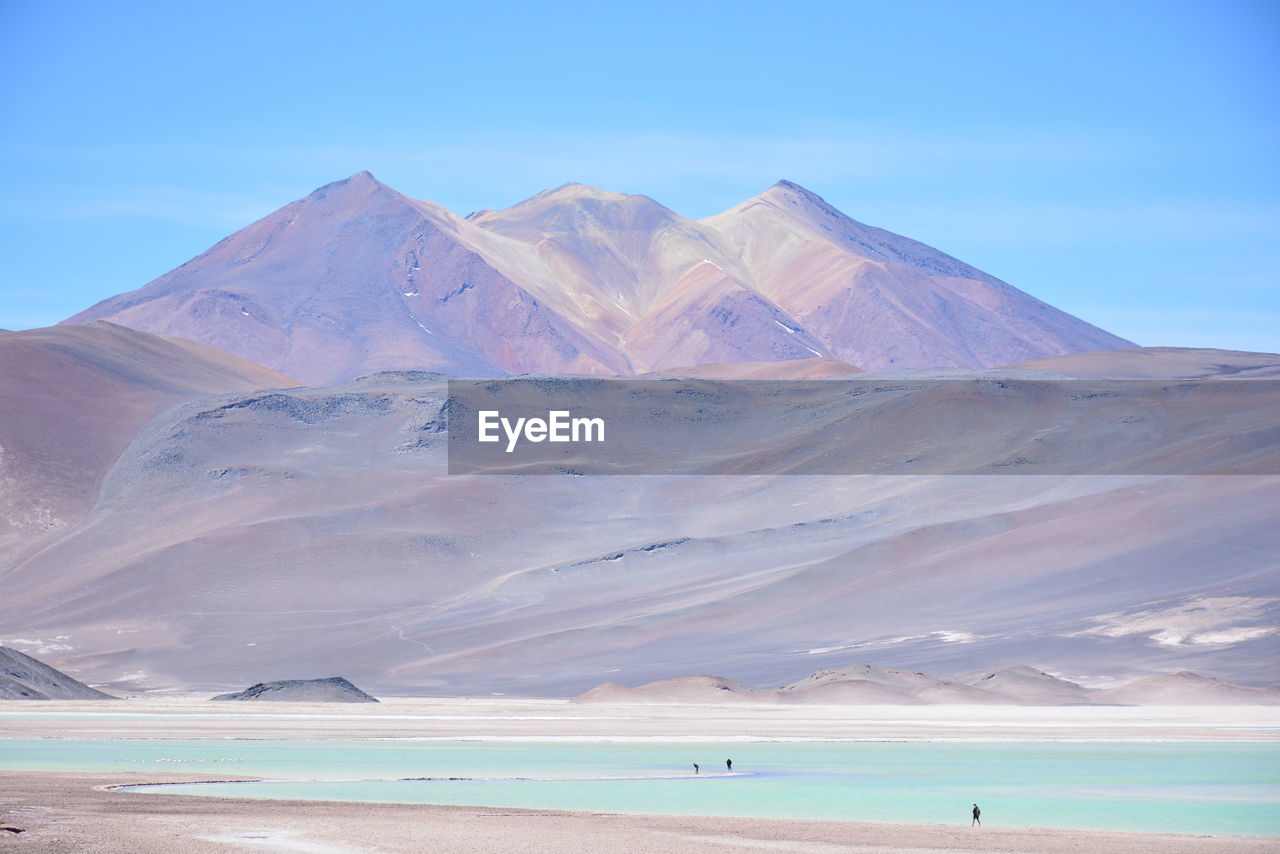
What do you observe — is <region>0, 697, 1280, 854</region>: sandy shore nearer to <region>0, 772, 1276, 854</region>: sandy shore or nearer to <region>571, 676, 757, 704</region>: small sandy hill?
<region>0, 772, 1276, 854</region>: sandy shore

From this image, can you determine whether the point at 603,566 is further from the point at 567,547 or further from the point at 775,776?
the point at 775,776

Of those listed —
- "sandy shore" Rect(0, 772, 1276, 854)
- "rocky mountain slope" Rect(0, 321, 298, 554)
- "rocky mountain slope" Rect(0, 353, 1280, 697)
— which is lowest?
"sandy shore" Rect(0, 772, 1276, 854)

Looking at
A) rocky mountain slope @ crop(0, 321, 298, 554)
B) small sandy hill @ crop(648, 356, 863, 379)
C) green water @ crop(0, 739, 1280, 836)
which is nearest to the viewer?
green water @ crop(0, 739, 1280, 836)

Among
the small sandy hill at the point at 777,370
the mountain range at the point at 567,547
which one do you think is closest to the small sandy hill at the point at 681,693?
the mountain range at the point at 567,547

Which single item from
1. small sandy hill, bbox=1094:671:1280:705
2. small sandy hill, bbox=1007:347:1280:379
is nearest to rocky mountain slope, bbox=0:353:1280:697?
small sandy hill, bbox=1094:671:1280:705


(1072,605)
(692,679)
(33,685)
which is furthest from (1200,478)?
(33,685)

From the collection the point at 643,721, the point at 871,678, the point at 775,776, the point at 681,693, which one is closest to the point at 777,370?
the point at 681,693

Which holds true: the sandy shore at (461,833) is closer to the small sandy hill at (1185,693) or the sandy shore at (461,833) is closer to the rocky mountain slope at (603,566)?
the small sandy hill at (1185,693)
